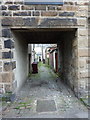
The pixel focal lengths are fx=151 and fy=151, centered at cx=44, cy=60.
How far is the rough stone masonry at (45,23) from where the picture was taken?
16.8 feet

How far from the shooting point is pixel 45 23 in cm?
518

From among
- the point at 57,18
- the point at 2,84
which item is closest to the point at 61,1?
the point at 57,18

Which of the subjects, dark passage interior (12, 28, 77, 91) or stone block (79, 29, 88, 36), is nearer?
stone block (79, 29, 88, 36)

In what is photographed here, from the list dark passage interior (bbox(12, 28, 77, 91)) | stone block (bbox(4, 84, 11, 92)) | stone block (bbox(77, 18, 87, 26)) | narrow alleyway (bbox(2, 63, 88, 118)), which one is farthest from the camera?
dark passage interior (bbox(12, 28, 77, 91))

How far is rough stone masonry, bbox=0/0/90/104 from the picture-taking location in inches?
201

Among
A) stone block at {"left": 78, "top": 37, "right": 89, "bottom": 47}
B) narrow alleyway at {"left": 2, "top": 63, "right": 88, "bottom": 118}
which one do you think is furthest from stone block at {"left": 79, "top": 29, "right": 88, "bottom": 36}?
narrow alleyway at {"left": 2, "top": 63, "right": 88, "bottom": 118}

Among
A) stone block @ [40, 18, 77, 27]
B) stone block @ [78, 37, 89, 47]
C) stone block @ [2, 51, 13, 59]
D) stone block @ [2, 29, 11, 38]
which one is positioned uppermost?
stone block @ [40, 18, 77, 27]

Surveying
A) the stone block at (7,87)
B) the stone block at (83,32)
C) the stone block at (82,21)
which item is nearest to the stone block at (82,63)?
the stone block at (83,32)

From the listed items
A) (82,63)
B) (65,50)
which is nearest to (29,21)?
(82,63)

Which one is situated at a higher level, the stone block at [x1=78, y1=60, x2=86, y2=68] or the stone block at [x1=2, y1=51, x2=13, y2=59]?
the stone block at [x1=2, y1=51, x2=13, y2=59]

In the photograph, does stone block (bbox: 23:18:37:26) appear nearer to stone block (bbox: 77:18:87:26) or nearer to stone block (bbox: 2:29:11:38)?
stone block (bbox: 2:29:11:38)

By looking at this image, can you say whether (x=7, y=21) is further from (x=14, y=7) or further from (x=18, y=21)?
(x=14, y=7)

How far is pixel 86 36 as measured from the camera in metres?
5.27

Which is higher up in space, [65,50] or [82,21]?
[82,21]
